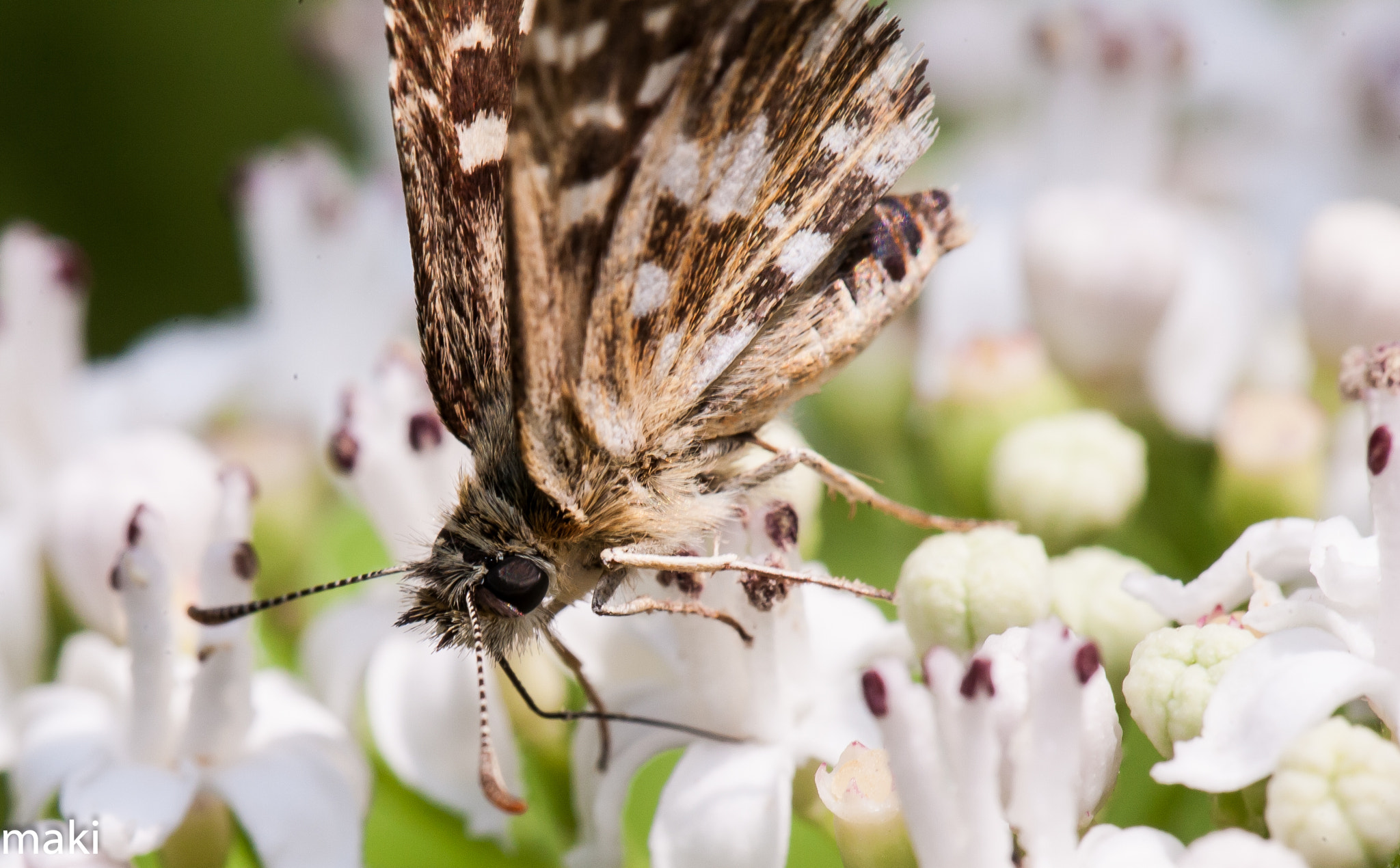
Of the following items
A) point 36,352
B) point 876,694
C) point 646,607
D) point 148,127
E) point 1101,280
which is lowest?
point 876,694

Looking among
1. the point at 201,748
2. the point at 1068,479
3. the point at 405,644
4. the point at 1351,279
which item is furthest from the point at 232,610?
the point at 1351,279

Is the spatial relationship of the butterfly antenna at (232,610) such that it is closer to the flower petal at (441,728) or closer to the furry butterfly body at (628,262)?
the furry butterfly body at (628,262)

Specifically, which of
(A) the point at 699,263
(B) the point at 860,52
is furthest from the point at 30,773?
(B) the point at 860,52

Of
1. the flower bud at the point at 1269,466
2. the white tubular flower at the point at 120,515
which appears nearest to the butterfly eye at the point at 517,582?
the white tubular flower at the point at 120,515

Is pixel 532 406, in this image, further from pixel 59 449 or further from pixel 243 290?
pixel 243 290

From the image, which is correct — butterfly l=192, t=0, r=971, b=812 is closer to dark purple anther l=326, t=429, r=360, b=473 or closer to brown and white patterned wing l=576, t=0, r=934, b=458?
brown and white patterned wing l=576, t=0, r=934, b=458

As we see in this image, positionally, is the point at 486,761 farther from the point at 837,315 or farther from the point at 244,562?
the point at 837,315
